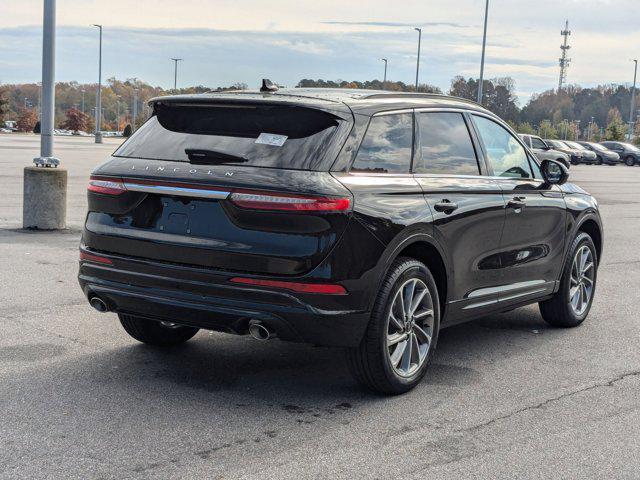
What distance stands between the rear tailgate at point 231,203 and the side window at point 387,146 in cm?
21

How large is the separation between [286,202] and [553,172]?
10.2 feet

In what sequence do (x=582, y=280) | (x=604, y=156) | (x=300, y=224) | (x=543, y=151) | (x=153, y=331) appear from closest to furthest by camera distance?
(x=300, y=224)
(x=153, y=331)
(x=582, y=280)
(x=543, y=151)
(x=604, y=156)

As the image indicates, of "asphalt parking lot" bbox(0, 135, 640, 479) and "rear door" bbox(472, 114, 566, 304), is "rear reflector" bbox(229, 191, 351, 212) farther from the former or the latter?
"rear door" bbox(472, 114, 566, 304)

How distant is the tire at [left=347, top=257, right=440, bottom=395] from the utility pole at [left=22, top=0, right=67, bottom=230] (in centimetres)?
745

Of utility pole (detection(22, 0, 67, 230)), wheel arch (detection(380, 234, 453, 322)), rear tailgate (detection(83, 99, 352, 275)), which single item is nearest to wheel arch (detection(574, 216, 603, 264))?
wheel arch (detection(380, 234, 453, 322))

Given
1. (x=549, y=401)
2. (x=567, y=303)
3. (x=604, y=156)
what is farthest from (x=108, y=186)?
(x=604, y=156)

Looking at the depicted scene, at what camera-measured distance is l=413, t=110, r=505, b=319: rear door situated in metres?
5.73

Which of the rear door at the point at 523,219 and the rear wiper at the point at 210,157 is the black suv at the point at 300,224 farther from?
the rear door at the point at 523,219

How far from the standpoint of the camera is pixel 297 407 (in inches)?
203

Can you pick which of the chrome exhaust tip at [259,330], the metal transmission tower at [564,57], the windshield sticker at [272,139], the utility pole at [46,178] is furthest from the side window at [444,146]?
the metal transmission tower at [564,57]

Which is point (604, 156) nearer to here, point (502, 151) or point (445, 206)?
point (502, 151)

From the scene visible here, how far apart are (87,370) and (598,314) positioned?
4.63 metres

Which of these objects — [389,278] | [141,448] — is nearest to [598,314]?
[389,278]

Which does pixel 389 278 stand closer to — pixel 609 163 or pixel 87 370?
pixel 87 370
